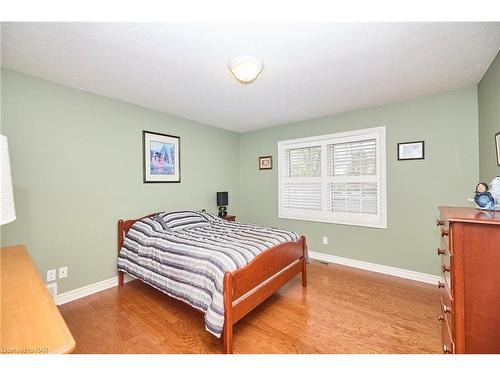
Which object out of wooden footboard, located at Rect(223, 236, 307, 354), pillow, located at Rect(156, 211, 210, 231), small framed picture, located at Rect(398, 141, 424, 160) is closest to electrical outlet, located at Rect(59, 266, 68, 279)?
pillow, located at Rect(156, 211, 210, 231)

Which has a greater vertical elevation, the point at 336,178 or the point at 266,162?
the point at 266,162

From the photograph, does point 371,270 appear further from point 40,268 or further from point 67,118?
point 67,118

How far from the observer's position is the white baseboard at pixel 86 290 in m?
2.36

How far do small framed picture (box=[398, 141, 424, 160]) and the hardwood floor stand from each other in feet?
5.19

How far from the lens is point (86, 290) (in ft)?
8.32

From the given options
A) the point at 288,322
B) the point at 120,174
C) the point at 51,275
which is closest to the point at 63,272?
the point at 51,275

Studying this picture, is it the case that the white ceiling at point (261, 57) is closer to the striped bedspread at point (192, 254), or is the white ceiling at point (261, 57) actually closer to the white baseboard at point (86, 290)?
the striped bedspread at point (192, 254)

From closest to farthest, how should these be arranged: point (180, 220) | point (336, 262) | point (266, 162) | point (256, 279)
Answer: point (256, 279) < point (180, 220) < point (336, 262) < point (266, 162)

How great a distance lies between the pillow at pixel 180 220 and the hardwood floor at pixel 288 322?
2.56ft

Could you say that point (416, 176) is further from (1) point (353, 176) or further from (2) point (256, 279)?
(2) point (256, 279)

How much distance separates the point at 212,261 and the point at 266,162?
8.94ft

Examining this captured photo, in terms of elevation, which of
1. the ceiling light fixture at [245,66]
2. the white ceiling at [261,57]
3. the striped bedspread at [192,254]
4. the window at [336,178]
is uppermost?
the white ceiling at [261,57]


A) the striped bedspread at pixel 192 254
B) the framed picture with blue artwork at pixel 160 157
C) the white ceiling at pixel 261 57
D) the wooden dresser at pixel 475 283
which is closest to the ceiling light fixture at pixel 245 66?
the white ceiling at pixel 261 57

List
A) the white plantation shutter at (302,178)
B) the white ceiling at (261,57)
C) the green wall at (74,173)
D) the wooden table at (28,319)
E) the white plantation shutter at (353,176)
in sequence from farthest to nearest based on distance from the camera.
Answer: the white plantation shutter at (302,178) < the white plantation shutter at (353,176) < the green wall at (74,173) < the white ceiling at (261,57) < the wooden table at (28,319)
